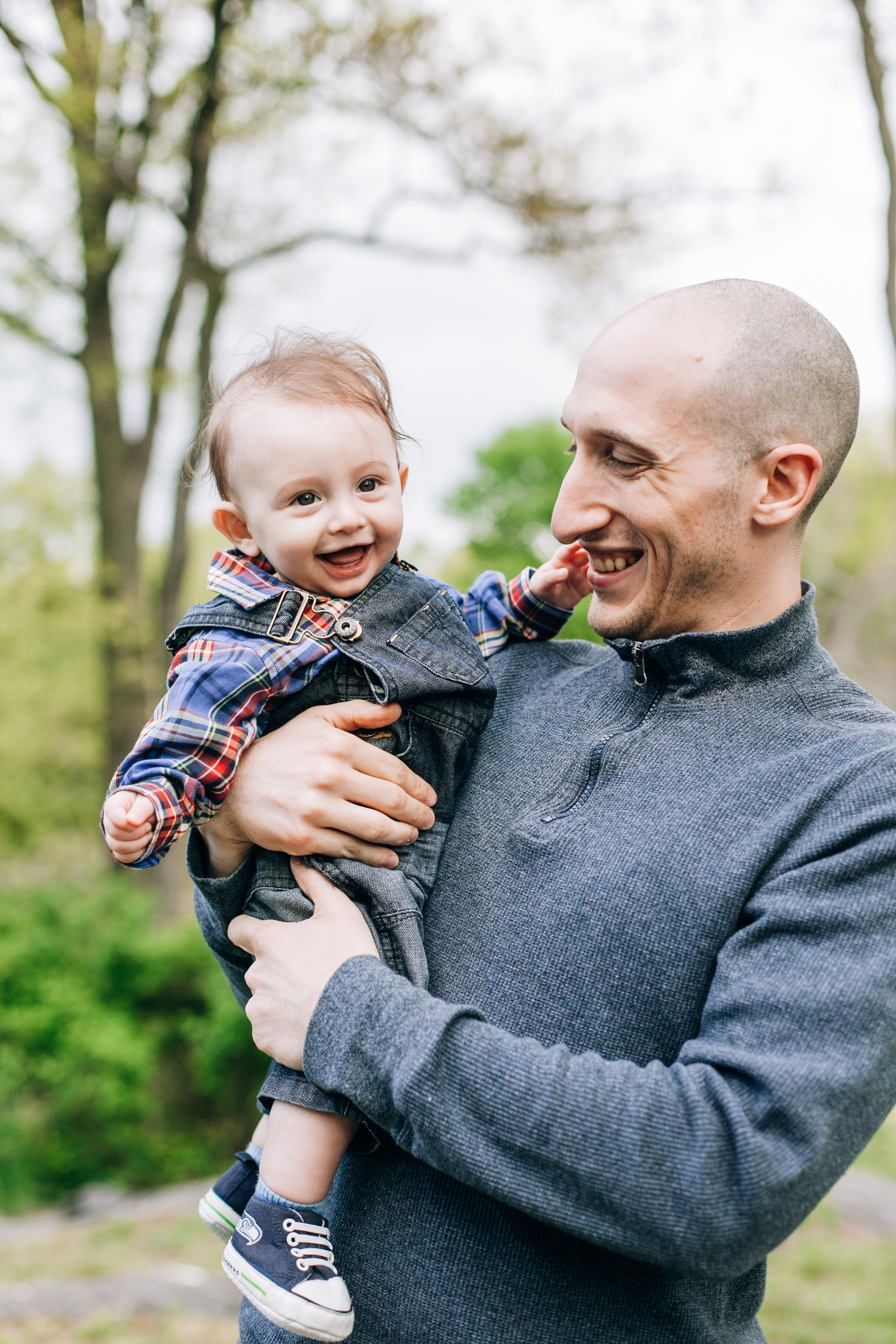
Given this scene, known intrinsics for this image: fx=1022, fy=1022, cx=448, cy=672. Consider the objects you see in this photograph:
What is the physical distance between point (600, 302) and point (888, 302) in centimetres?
599

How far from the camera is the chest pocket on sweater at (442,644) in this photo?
6.07 ft

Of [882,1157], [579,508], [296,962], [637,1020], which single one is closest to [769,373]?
[579,508]

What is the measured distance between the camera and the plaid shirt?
1622mm

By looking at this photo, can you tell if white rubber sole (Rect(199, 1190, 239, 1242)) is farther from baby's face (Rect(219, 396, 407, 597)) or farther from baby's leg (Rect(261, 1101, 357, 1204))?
baby's face (Rect(219, 396, 407, 597))

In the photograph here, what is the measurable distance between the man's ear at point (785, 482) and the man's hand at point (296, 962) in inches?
36.7

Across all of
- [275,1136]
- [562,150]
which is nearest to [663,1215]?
[275,1136]

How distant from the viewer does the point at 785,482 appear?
1711 mm

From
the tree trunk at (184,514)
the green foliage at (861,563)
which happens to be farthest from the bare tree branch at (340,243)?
the green foliage at (861,563)

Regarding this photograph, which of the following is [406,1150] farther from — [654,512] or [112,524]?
[112,524]

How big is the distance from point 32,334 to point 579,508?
32.3 ft

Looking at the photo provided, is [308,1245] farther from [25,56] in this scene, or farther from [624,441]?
[25,56]

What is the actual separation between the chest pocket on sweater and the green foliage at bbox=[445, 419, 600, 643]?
186cm

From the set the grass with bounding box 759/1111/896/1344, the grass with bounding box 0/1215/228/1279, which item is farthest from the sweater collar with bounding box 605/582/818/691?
the grass with bounding box 0/1215/228/1279

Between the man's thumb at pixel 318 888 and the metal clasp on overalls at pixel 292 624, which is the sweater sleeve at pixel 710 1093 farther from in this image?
the metal clasp on overalls at pixel 292 624
